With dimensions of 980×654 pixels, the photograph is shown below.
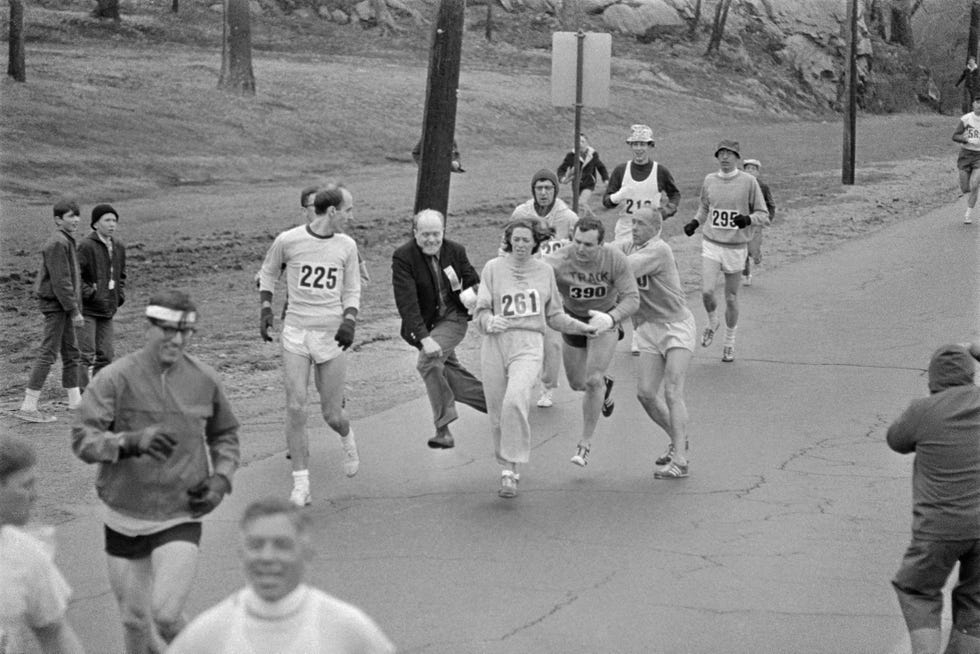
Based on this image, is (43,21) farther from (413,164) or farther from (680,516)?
(680,516)

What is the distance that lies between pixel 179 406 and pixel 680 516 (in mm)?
4112

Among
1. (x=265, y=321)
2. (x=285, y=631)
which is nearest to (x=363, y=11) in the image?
(x=265, y=321)

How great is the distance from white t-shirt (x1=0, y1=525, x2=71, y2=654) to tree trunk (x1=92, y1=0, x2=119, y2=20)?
39978 mm

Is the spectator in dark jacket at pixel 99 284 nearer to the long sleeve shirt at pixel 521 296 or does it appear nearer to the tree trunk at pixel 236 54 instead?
the long sleeve shirt at pixel 521 296

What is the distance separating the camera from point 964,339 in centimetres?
1490

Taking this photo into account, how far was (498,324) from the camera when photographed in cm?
964

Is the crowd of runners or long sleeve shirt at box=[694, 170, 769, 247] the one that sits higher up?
long sleeve shirt at box=[694, 170, 769, 247]

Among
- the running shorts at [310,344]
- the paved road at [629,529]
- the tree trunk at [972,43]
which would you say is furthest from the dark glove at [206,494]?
the tree trunk at [972,43]

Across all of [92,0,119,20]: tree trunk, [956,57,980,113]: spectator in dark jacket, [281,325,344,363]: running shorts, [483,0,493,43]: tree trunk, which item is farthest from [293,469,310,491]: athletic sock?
[956,57,980,113]: spectator in dark jacket

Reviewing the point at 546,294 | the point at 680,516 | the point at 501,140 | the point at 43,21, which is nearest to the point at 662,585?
the point at 680,516

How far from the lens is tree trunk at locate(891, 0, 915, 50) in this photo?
215 ft

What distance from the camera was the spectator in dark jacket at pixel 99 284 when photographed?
40.2ft

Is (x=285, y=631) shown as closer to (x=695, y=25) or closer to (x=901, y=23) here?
(x=695, y=25)

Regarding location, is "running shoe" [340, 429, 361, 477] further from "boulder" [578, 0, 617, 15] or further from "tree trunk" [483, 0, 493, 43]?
"boulder" [578, 0, 617, 15]
